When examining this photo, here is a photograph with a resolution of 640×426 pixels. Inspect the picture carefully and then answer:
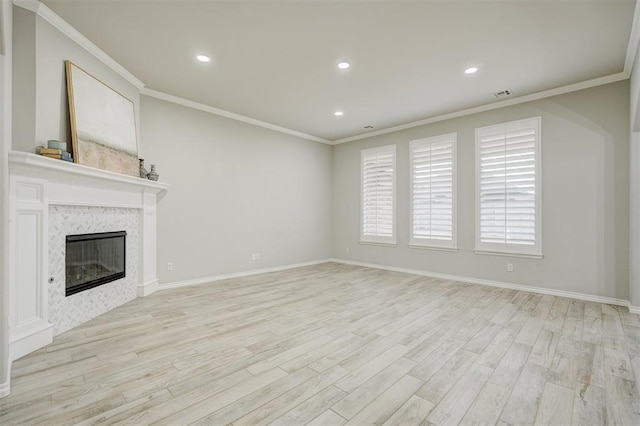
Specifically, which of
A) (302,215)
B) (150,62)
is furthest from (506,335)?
(150,62)

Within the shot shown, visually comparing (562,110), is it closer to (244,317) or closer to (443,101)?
(443,101)

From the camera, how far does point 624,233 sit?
12.4 ft

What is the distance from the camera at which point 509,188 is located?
4660mm

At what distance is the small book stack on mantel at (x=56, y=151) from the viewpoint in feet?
8.77

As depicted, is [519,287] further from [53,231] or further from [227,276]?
[53,231]

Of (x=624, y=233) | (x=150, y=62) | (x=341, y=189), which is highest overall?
(x=150, y=62)

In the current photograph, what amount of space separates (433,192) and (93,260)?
5.41 meters

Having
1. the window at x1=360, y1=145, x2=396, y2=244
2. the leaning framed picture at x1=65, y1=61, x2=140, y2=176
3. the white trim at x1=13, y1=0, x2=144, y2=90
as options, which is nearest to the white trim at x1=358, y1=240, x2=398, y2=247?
the window at x1=360, y1=145, x2=396, y2=244

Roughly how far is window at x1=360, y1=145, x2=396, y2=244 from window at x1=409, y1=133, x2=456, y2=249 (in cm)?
48

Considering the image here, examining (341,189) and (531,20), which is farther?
(341,189)

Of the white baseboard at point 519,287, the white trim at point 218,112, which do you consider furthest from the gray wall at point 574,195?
the white trim at point 218,112

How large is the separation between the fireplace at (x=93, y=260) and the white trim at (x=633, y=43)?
5.81 metres

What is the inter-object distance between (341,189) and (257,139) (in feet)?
8.17

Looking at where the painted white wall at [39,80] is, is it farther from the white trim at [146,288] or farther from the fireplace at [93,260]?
the white trim at [146,288]
